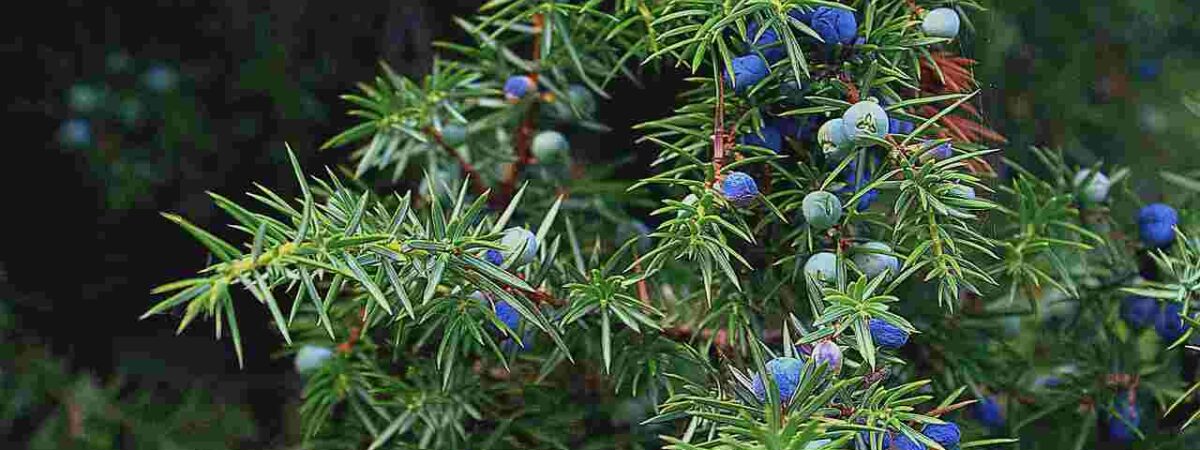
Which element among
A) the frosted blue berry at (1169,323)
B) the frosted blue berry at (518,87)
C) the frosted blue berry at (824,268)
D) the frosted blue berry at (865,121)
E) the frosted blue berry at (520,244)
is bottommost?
the frosted blue berry at (1169,323)

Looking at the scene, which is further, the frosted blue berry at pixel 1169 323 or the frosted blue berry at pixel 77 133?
the frosted blue berry at pixel 77 133

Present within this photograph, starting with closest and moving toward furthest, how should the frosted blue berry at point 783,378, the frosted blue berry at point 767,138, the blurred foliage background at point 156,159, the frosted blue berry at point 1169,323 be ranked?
the frosted blue berry at point 783,378
the frosted blue berry at point 767,138
the frosted blue berry at point 1169,323
the blurred foliage background at point 156,159

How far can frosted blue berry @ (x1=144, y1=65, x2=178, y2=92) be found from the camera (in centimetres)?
125

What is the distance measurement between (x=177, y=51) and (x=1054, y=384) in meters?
1.03

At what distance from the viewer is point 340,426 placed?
2.53 feet

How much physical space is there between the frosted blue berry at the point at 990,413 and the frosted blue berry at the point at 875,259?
27cm

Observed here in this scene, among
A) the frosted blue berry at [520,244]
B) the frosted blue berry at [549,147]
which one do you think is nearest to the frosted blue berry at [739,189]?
the frosted blue berry at [520,244]

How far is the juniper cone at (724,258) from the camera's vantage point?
0.50 meters

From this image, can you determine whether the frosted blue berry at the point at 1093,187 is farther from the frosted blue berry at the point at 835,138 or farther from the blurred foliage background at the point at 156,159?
the blurred foliage background at the point at 156,159

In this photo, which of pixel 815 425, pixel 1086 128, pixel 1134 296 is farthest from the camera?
pixel 1086 128

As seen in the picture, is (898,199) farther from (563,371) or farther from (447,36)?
(447,36)

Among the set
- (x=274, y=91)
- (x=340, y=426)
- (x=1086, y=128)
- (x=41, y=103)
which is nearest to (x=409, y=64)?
(x=274, y=91)

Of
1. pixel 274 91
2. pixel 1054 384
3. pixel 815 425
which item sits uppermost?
pixel 274 91

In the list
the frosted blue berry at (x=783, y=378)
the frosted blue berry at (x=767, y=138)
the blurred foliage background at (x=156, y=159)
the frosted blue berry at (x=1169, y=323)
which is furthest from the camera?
the blurred foliage background at (x=156, y=159)
